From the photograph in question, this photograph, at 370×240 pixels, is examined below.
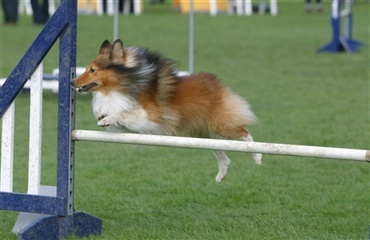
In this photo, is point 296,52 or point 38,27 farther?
point 38,27

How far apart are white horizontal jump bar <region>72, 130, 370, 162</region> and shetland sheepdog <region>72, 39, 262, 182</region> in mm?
140

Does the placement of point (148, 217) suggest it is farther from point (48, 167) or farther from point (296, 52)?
point (296, 52)

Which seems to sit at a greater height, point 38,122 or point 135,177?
point 38,122

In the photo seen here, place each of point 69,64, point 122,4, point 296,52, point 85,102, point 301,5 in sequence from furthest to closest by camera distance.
→ point 301,5, point 122,4, point 296,52, point 85,102, point 69,64

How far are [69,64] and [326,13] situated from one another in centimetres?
2181

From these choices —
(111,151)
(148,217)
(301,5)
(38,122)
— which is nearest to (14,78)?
(38,122)

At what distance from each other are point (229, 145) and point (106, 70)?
2.78 feet

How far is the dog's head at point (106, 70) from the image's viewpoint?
199 inches

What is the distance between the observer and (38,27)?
19.8 metres

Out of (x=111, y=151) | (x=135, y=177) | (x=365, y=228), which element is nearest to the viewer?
(x=365, y=228)

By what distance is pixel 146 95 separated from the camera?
517 centimetres

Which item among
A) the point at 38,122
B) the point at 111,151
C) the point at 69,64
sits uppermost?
the point at 69,64

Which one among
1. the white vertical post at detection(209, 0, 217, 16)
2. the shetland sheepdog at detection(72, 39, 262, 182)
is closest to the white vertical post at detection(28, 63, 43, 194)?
the shetland sheepdog at detection(72, 39, 262, 182)

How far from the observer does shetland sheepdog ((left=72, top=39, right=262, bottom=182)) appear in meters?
5.09
